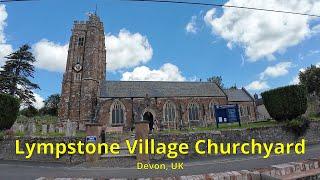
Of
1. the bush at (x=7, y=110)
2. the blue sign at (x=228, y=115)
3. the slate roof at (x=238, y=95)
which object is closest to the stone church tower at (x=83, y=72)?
the bush at (x=7, y=110)

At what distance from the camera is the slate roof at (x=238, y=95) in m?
47.9

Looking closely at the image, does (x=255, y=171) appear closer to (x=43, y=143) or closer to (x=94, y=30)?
(x=43, y=143)

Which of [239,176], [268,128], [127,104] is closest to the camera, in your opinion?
[239,176]

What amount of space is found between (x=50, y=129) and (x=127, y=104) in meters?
15.6

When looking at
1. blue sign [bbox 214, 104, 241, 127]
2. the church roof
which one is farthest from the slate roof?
blue sign [bbox 214, 104, 241, 127]

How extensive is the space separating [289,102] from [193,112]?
70.0 feet

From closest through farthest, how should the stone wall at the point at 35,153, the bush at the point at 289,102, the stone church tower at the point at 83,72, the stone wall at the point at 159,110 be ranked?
the stone wall at the point at 35,153
the bush at the point at 289,102
the stone wall at the point at 159,110
the stone church tower at the point at 83,72

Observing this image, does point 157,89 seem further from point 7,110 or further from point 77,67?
point 7,110

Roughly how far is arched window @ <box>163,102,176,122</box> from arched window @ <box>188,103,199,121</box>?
280cm

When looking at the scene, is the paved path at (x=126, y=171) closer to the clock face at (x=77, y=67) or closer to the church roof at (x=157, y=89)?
the church roof at (x=157, y=89)

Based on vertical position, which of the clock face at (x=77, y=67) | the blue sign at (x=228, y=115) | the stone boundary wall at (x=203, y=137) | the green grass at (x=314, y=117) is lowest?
the stone boundary wall at (x=203, y=137)

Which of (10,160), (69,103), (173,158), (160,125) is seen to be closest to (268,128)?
(173,158)

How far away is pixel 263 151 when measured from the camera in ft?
60.1

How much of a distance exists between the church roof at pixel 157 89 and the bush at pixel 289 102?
825 inches
